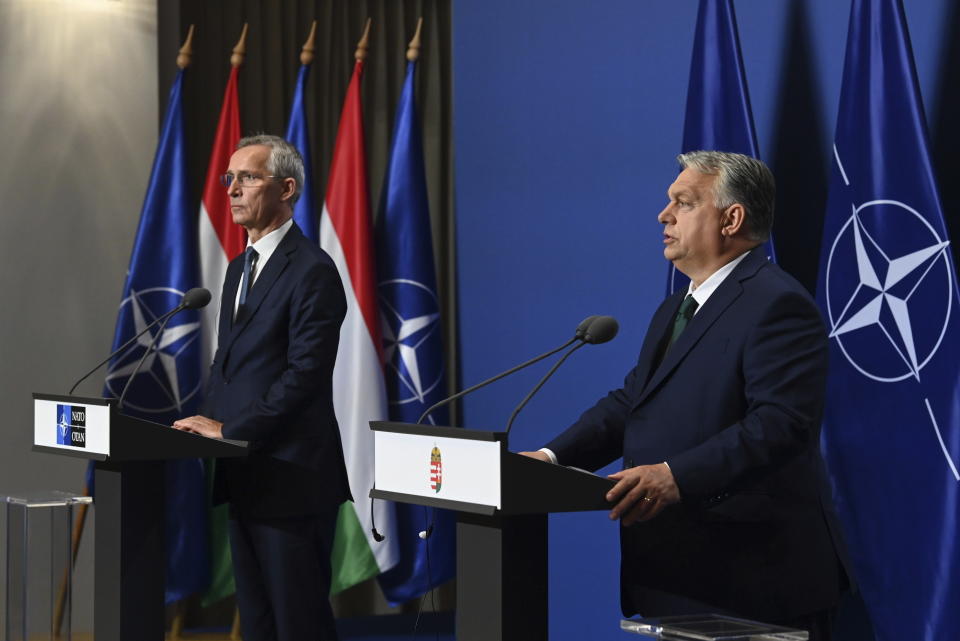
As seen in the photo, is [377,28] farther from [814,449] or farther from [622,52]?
[814,449]

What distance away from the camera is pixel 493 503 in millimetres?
2049

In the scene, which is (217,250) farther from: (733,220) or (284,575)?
(733,220)

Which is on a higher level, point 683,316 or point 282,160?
point 282,160

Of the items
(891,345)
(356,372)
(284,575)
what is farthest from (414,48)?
(891,345)

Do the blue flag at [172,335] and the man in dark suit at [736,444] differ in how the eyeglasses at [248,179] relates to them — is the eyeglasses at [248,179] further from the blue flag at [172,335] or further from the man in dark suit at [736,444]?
the man in dark suit at [736,444]

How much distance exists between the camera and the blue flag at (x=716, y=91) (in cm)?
370

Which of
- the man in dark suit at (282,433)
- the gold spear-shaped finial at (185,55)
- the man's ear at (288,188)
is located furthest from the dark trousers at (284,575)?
the gold spear-shaped finial at (185,55)

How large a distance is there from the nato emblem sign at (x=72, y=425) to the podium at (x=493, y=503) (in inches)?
48.1

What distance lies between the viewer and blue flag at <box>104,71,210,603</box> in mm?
4875

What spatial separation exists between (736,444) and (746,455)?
0.09 feet

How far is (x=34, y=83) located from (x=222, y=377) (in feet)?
7.27

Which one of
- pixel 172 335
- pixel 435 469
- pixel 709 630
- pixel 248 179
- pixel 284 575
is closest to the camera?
pixel 709 630

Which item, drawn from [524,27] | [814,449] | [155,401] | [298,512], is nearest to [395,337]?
[155,401]

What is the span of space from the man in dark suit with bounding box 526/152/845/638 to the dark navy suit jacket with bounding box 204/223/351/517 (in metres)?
1.03
